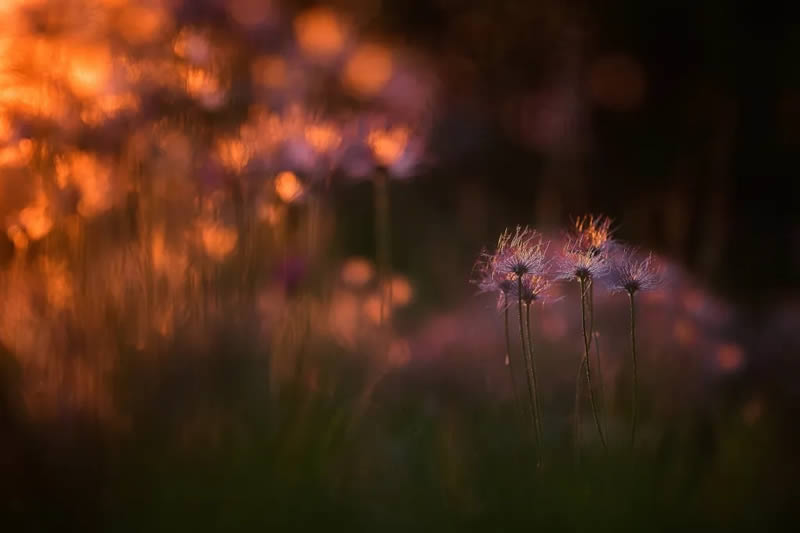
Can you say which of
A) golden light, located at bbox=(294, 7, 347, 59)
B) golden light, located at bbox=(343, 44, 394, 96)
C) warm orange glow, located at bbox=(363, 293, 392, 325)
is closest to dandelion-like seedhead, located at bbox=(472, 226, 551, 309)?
warm orange glow, located at bbox=(363, 293, 392, 325)

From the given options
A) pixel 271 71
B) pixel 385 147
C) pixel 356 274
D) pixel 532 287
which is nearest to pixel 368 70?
pixel 271 71

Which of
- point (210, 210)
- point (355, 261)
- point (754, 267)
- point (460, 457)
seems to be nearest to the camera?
point (460, 457)

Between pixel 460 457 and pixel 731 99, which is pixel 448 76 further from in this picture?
pixel 460 457

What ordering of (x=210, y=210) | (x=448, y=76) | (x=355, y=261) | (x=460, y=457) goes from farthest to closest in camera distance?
(x=448, y=76) < (x=355, y=261) < (x=210, y=210) < (x=460, y=457)

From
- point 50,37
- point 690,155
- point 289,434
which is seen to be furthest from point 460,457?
point 690,155

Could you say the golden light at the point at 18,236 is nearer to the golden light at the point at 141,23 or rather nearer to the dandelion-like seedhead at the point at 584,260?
the golden light at the point at 141,23
